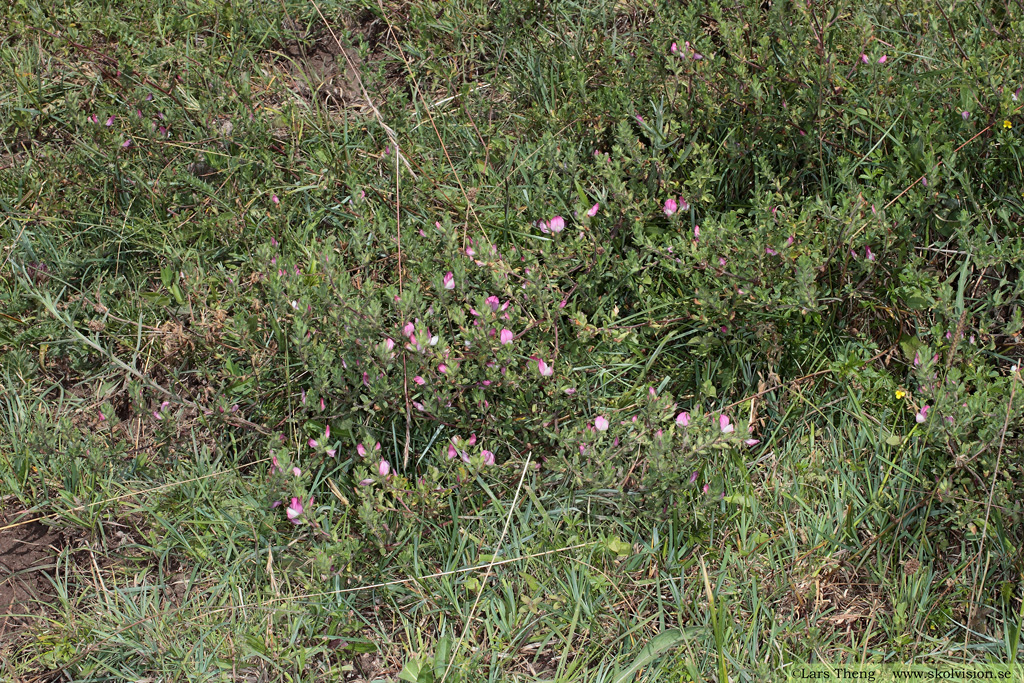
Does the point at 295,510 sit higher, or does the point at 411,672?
the point at 295,510

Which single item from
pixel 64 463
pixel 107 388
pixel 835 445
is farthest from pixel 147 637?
pixel 835 445

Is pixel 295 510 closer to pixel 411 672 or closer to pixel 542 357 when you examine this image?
pixel 411 672

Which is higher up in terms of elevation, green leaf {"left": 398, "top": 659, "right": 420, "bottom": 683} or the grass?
the grass

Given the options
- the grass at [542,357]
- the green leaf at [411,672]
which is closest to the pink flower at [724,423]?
the grass at [542,357]

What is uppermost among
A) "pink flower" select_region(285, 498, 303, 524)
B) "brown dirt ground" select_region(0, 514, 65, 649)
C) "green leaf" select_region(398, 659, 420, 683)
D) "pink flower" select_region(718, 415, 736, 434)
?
"pink flower" select_region(718, 415, 736, 434)

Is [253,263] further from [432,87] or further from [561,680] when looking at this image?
[561,680]

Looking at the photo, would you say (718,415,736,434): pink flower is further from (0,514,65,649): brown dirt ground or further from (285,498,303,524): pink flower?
(0,514,65,649): brown dirt ground

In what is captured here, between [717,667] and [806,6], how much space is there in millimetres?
2182

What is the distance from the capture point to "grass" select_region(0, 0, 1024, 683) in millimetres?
2287

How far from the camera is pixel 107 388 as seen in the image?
2.80 meters

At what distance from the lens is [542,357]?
98.9 inches

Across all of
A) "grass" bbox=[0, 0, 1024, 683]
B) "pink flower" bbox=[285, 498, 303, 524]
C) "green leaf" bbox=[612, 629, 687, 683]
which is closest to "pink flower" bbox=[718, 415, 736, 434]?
"grass" bbox=[0, 0, 1024, 683]

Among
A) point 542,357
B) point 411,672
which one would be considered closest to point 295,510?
point 411,672

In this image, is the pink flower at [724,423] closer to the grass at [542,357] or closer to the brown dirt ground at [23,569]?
the grass at [542,357]
